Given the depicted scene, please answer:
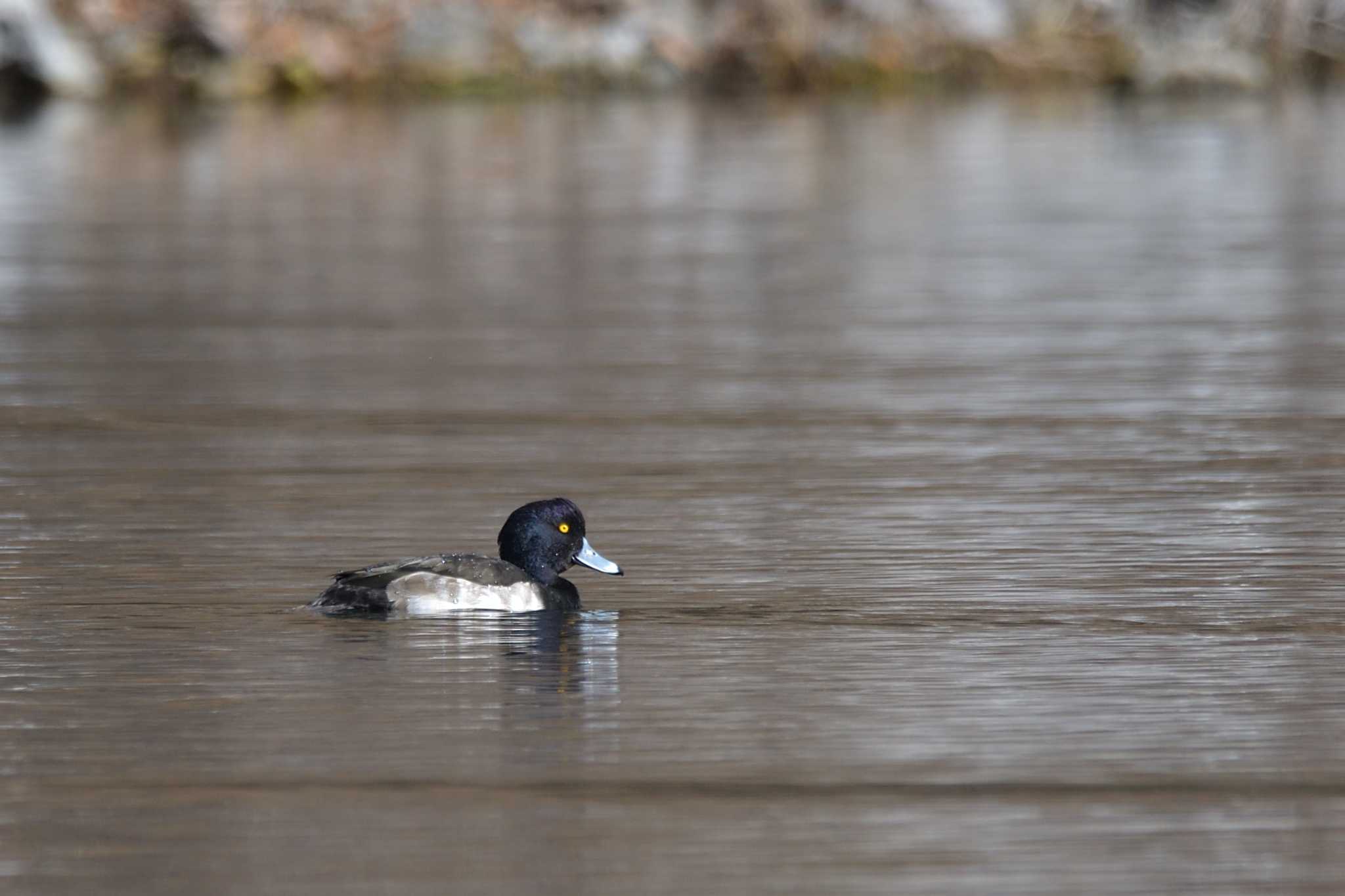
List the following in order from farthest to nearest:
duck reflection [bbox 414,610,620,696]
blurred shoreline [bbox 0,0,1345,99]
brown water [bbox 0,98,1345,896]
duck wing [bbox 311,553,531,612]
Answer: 1. blurred shoreline [bbox 0,0,1345,99]
2. duck wing [bbox 311,553,531,612]
3. duck reflection [bbox 414,610,620,696]
4. brown water [bbox 0,98,1345,896]

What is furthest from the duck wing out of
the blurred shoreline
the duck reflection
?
the blurred shoreline

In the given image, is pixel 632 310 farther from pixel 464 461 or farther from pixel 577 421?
pixel 464 461

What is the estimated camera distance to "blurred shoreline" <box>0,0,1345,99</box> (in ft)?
123

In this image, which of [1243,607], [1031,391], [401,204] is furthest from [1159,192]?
[1243,607]

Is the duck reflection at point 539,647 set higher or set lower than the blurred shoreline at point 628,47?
lower

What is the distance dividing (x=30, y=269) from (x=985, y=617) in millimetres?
10092

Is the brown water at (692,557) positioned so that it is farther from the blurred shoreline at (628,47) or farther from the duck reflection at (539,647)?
the blurred shoreline at (628,47)

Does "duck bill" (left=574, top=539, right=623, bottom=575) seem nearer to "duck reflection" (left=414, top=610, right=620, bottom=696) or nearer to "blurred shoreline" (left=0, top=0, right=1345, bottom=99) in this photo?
"duck reflection" (left=414, top=610, right=620, bottom=696)

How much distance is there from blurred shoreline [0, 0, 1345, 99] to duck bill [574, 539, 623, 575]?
30937 mm

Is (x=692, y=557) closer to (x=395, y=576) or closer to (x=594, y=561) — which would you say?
(x=594, y=561)

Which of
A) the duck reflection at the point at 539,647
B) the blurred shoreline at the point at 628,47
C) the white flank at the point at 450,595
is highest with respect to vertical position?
the blurred shoreline at the point at 628,47

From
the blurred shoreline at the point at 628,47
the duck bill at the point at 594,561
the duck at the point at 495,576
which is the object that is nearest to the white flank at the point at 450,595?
the duck at the point at 495,576

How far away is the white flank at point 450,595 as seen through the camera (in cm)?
672

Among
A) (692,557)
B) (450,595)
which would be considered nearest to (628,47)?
(692,557)
